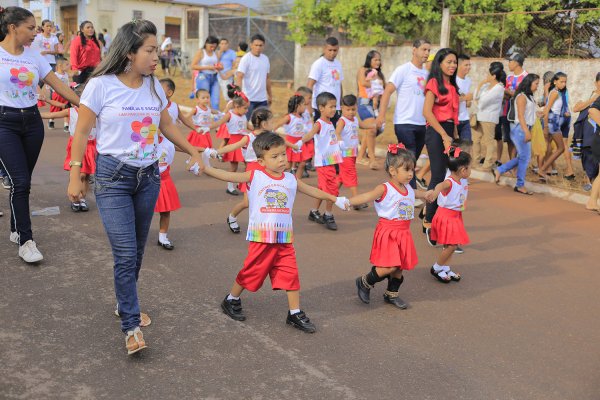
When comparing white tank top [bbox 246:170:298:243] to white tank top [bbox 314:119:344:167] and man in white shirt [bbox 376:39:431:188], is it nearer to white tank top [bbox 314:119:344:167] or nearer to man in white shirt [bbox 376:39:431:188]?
white tank top [bbox 314:119:344:167]

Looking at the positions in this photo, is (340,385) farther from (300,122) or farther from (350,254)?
(300,122)

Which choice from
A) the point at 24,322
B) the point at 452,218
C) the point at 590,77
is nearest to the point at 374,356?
the point at 452,218

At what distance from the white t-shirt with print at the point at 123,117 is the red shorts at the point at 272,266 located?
1050 mm

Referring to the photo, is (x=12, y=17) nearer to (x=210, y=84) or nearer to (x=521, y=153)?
(x=521, y=153)

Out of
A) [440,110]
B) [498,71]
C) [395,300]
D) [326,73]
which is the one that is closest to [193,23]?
[326,73]

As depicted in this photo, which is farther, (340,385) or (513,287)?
(513,287)

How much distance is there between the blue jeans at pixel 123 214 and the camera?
3873 mm

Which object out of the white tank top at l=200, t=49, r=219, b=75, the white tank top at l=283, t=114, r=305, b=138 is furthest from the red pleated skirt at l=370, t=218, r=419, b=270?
the white tank top at l=200, t=49, r=219, b=75

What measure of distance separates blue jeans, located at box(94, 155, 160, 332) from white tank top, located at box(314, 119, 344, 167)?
3.57 m

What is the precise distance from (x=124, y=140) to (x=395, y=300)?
8.19 feet

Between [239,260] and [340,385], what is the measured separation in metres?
2.37

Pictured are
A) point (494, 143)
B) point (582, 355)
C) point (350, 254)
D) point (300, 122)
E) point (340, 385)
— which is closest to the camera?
point (340, 385)

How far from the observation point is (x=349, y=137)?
7715 mm

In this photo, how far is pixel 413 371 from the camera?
13.2ft
